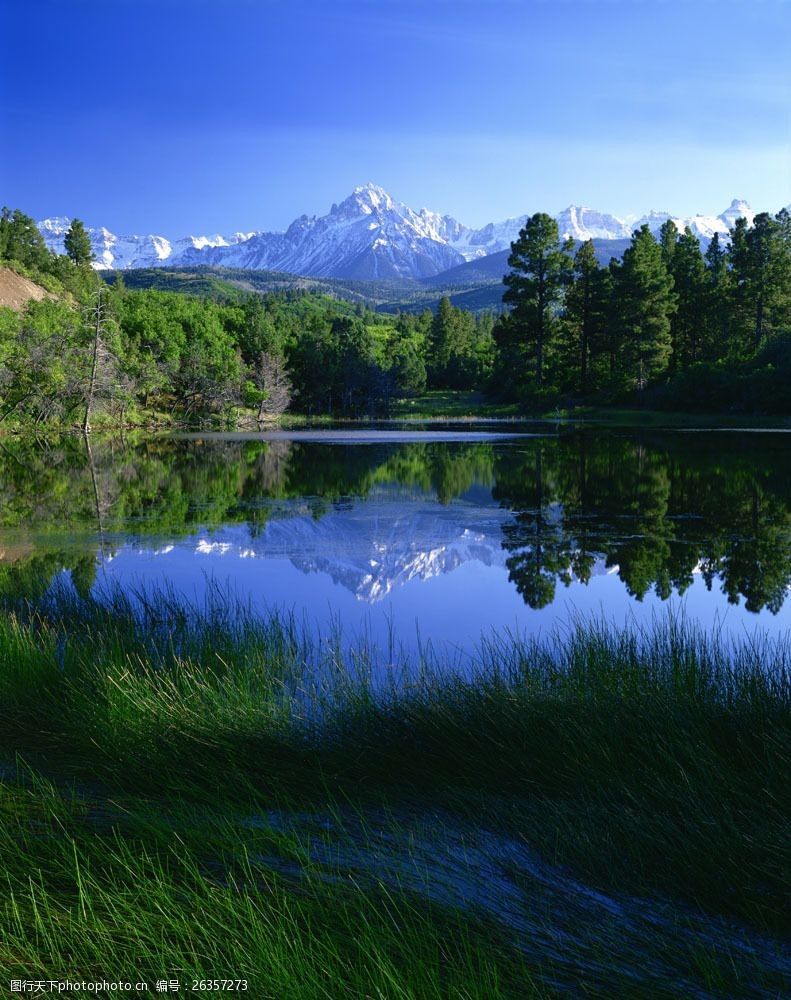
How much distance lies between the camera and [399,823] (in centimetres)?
449

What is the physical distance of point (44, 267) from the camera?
9288 cm

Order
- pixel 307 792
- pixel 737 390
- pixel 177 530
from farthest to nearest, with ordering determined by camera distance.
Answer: pixel 737 390, pixel 177 530, pixel 307 792

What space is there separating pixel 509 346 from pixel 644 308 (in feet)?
52.4

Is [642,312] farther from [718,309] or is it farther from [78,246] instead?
[78,246]

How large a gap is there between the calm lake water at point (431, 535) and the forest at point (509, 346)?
1719cm

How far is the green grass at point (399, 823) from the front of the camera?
3.11m

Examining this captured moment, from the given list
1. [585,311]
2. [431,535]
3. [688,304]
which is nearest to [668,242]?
[688,304]

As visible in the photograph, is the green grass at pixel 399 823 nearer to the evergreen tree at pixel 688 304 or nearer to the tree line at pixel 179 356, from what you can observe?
the tree line at pixel 179 356

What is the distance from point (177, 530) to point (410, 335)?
102511 mm

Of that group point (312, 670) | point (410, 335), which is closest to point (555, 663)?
point (312, 670)

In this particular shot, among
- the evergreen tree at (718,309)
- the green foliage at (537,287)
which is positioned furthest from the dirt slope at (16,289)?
the evergreen tree at (718,309)

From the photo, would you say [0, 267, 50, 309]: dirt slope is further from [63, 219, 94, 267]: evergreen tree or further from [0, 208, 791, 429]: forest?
[63, 219, 94, 267]: evergreen tree

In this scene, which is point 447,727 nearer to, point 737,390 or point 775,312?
point 737,390

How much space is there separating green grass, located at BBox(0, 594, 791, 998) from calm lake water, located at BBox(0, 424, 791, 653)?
10.0 ft
